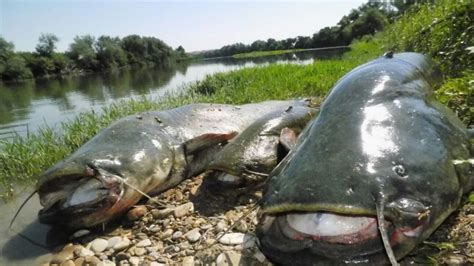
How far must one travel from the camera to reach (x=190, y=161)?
13.9 ft

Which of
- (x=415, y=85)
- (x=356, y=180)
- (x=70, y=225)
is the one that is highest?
(x=415, y=85)

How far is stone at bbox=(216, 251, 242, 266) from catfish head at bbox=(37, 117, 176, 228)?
1230 millimetres

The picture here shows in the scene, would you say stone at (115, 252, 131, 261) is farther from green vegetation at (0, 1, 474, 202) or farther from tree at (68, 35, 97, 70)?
tree at (68, 35, 97, 70)

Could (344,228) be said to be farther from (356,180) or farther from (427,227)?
(427,227)

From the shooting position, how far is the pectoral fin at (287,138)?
11.3 ft

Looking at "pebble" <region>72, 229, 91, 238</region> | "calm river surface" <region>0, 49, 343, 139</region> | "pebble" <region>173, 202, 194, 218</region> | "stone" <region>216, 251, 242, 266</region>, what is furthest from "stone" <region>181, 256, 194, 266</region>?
"calm river surface" <region>0, 49, 343, 139</region>

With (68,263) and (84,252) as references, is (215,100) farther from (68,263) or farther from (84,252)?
(68,263)

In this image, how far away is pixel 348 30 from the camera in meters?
70.6

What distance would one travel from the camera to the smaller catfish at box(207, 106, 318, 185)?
3.42m

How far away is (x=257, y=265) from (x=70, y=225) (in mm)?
1826

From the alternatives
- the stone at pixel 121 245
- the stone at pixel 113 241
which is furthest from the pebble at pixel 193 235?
the stone at pixel 113 241

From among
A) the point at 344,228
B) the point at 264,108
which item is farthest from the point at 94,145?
the point at 344,228

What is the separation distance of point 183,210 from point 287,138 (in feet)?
3.75

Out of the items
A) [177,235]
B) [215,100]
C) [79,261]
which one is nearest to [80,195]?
A: [79,261]
